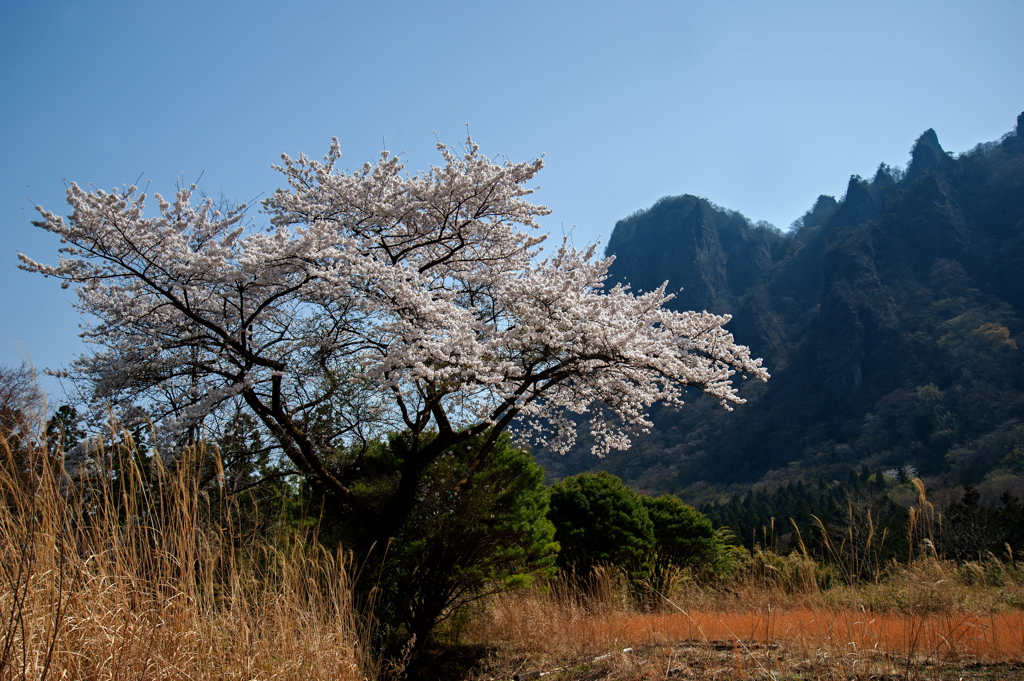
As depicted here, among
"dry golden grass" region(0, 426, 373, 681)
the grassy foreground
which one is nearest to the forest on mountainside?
the grassy foreground

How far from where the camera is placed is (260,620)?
2961 millimetres

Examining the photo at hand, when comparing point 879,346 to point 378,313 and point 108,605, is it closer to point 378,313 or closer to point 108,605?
point 378,313

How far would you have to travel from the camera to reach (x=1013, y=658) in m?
A: 3.35

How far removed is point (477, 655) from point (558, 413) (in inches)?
126

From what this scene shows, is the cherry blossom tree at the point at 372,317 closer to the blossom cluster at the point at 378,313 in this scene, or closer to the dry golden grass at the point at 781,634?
the blossom cluster at the point at 378,313

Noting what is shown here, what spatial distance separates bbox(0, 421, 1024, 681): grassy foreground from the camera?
7.22 ft

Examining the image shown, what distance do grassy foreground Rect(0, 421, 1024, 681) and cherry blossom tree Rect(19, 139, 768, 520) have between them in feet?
4.74

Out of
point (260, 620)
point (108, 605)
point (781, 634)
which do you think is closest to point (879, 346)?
point (781, 634)

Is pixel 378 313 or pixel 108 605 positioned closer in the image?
pixel 108 605

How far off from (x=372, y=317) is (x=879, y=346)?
6247cm

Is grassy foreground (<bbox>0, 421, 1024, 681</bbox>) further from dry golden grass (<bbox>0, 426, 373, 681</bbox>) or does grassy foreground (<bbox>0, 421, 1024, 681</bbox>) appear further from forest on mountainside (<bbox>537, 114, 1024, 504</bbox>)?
forest on mountainside (<bbox>537, 114, 1024, 504</bbox>)

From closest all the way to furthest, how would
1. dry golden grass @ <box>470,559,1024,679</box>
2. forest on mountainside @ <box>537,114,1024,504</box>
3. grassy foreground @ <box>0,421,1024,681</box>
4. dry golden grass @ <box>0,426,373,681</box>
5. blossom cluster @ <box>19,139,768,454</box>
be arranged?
dry golden grass @ <box>0,426,373,681</box> → grassy foreground @ <box>0,421,1024,681</box> → dry golden grass @ <box>470,559,1024,679</box> → blossom cluster @ <box>19,139,768,454</box> → forest on mountainside @ <box>537,114,1024,504</box>

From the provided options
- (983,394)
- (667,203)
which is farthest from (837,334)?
(667,203)

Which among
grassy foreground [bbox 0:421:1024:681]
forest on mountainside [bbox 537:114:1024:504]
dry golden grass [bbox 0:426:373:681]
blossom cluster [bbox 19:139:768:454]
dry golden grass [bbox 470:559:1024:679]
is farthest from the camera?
forest on mountainside [bbox 537:114:1024:504]
